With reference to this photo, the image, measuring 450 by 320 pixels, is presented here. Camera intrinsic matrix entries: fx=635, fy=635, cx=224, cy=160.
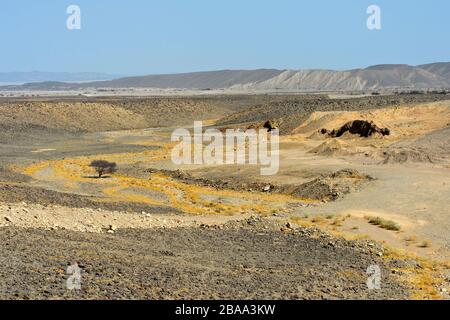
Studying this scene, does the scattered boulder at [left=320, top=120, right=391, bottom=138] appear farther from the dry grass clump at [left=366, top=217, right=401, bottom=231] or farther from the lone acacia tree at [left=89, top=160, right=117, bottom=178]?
the dry grass clump at [left=366, top=217, right=401, bottom=231]

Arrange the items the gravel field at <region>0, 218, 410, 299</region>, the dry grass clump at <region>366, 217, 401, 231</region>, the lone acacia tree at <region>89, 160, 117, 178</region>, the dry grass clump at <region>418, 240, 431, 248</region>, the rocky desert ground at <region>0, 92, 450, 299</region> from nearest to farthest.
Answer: the gravel field at <region>0, 218, 410, 299</region> → the rocky desert ground at <region>0, 92, 450, 299</region> → the dry grass clump at <region>418, 240, 431, 248</region> → the dry grass clump at <region>366, 217, 401, 231</region> → the lone acacia tree at <region>89, 160, 117, 178</region>

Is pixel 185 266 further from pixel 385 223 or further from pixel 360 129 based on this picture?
pixel 360 129

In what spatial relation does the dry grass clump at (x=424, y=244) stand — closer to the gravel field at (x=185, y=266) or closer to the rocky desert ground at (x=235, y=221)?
the rocky desert ground at (x=235, y=221)

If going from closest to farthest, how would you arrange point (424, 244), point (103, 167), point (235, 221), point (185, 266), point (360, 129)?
point (185, 266) < point (424, 244) < point (235, 221) < point (103, 167) < point (360, 129)

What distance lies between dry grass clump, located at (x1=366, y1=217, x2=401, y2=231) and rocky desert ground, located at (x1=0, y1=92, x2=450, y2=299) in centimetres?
10

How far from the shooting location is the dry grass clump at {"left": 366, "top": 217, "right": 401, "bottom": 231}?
22.3m

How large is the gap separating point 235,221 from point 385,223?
536 cm

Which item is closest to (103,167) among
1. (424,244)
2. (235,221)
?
(235,221)

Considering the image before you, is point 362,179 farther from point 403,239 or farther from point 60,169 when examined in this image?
point 60,169

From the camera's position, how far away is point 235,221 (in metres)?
22.6

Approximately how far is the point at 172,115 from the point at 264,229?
7413cm

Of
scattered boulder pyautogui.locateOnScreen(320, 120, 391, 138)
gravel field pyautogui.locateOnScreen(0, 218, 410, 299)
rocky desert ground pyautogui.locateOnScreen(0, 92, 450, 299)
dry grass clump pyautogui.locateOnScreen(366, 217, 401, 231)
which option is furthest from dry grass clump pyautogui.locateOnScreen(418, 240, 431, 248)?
scattered boulder pyautogui.locateOnScreen(320, 120, 391, 138)

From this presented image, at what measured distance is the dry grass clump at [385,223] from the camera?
2233 cm

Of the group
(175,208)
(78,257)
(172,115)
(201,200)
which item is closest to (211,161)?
(201,200)
